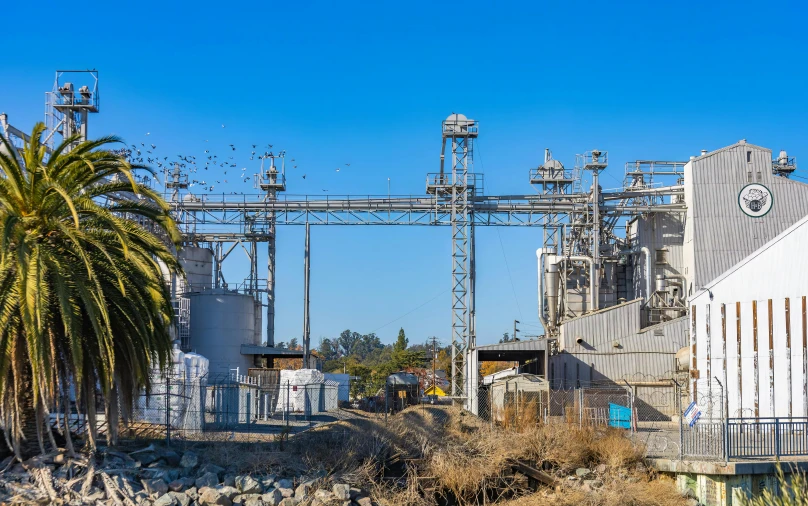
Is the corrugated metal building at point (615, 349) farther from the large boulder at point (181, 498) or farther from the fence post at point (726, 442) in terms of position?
the large boulder at point (181, 498)

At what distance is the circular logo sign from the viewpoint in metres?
46.4

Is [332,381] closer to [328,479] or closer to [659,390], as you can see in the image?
[659,390]

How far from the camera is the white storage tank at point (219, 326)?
47.6m

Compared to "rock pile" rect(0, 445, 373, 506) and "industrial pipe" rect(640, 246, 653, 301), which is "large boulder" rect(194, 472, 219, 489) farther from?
"industrial pipe" rect(640, 246, 653, 301)

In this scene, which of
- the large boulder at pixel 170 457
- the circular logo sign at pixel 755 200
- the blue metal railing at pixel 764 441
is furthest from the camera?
the circular logo sign at pixel 755 200

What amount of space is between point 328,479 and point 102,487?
19.3 feet

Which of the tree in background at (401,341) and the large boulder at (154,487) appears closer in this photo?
the large boulder at (154,487)

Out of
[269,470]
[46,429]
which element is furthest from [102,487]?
[269,470]

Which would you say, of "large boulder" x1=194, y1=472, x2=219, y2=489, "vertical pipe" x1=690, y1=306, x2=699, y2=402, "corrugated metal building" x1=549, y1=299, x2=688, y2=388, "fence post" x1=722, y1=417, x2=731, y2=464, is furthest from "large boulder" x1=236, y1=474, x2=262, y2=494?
"corrugated metal building" x1=549, y1=299, x2=688, y2=388

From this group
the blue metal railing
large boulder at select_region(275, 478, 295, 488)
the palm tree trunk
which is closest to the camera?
the palm tree trunk

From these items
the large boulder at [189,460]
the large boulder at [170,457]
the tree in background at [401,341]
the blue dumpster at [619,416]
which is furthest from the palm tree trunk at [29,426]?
the tree in background at [401,341]

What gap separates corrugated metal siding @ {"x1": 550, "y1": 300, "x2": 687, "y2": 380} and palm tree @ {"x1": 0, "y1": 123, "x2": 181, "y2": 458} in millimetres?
26488

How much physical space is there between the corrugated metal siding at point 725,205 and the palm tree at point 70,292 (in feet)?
108

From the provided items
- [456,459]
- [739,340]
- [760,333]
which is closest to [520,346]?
[739,340]
